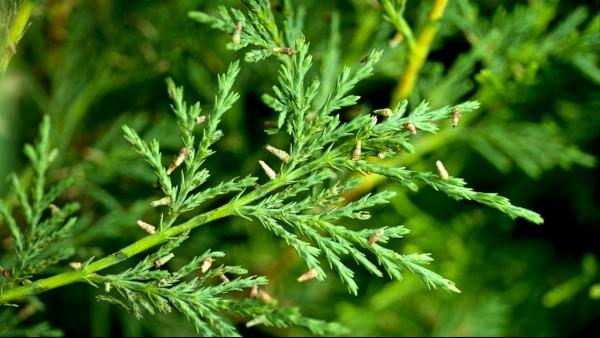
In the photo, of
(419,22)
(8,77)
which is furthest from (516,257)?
(8,77)

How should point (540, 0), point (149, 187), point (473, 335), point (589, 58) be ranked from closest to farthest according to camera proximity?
point (589, 58), point (540, 0), point (473, 335), point (149, 187)

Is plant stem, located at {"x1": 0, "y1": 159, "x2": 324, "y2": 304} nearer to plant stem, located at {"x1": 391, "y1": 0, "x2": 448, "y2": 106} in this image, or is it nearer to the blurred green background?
plant stem, located at {"x1": 391, "y1": 0, "x2": 448, "y2": 106}

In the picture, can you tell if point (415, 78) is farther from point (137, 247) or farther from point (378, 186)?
point (137, 247)

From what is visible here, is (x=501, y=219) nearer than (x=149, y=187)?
Yes

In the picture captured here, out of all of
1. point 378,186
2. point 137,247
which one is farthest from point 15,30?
point 378,186

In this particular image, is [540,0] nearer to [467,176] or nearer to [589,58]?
[589,58]

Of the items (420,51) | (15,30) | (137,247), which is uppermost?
(15,30)
